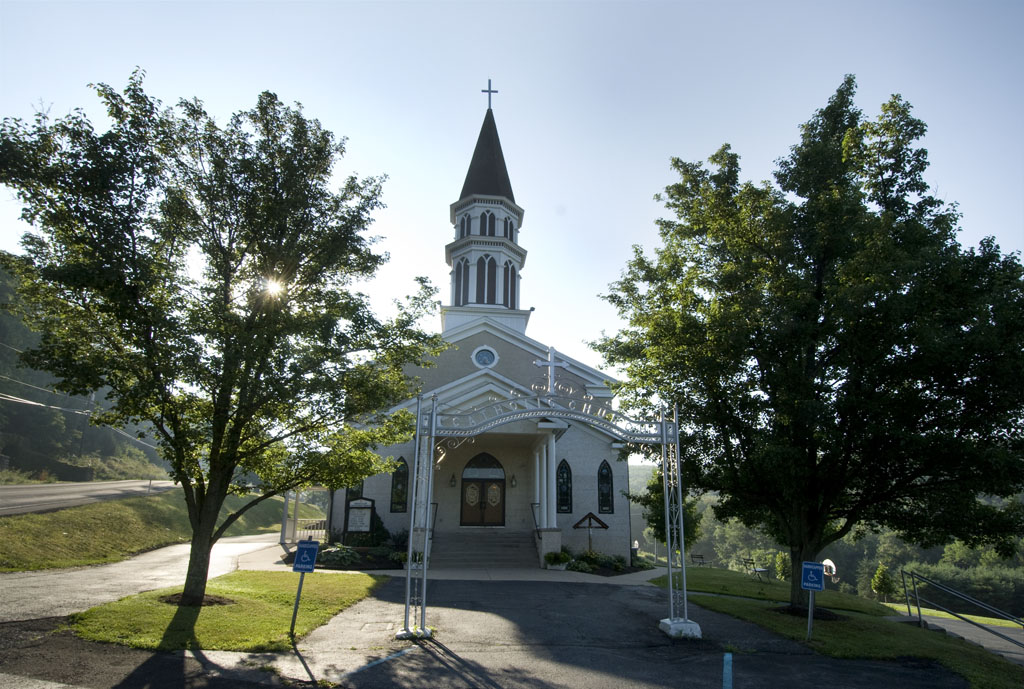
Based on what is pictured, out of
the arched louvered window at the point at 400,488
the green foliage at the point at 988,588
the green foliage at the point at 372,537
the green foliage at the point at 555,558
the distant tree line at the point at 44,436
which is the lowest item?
the green foliage at the point at 988,588

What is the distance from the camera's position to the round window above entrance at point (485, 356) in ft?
88.6

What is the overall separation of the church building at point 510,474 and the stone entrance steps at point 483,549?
37mm

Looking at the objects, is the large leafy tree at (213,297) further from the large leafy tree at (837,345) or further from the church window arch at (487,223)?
the church window arch at (487,223)

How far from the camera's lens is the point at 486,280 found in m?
31.0

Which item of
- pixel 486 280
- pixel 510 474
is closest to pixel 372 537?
pixel 510 474

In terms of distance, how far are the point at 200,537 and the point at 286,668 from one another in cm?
488

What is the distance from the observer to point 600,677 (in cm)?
819

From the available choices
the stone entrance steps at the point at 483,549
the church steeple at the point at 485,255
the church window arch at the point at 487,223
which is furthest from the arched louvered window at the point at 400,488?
the church window arch at the point at 487,223

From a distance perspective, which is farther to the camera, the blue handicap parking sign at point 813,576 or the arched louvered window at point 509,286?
the arched louvered window at point 509,286

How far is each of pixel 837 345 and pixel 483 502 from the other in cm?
1481

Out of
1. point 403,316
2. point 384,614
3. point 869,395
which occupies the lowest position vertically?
point 384,614

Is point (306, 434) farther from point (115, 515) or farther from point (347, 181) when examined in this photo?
point (115, 515)

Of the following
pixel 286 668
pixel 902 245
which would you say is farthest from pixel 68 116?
pixel 902 245

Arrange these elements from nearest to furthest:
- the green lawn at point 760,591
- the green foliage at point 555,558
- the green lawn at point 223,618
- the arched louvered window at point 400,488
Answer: the green lawn at point 223,618
the green lawn at point 760,591
the green foliage at point 555,558
the arched louvered window at point 400,488
